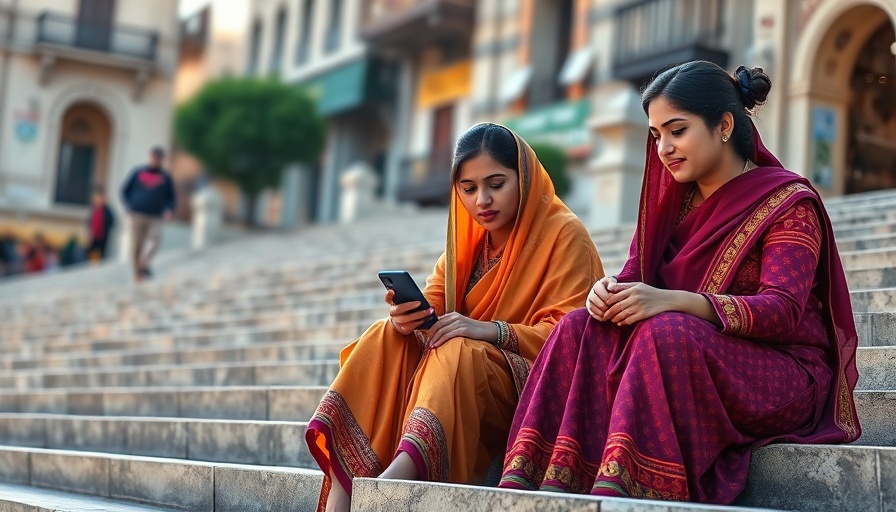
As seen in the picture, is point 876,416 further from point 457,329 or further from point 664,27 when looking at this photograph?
point 664,27

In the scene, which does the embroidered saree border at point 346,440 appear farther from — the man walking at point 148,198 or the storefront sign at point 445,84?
the storefront sign at point 445,84

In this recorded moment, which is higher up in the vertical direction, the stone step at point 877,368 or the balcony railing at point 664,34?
the balcony railing at point 664,34

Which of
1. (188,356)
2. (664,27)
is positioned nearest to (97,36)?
(664,27)

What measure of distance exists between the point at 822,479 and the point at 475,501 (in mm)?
853

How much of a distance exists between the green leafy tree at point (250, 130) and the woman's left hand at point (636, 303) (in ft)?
65.2

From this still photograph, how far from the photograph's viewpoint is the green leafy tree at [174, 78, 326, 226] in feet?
72.7

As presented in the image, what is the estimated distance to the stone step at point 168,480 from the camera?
137 inches

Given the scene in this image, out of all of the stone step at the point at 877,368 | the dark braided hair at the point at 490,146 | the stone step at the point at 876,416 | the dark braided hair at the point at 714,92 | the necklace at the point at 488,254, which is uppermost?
the dark braided hair at the point at 714,92

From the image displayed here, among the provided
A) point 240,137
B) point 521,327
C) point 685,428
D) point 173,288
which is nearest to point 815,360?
point 685,428

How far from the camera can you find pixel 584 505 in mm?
2385

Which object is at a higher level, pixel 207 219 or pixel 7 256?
pixel 207 219

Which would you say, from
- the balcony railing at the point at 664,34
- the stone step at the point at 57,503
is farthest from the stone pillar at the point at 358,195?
the stone step at the point at 57,503

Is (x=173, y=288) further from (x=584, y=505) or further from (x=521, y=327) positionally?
(x=584, y=505)

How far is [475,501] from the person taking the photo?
258 cm
